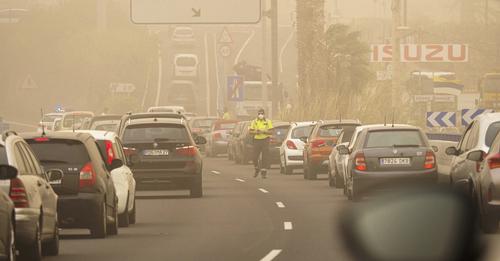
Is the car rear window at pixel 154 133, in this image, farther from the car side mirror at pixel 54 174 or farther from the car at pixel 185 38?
the car at pixel 185 38

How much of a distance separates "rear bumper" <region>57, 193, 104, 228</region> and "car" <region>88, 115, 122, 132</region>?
2173cm

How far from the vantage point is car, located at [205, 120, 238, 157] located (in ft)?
209

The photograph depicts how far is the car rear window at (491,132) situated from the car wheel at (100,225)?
6734mm

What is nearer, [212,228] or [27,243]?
[27,243]

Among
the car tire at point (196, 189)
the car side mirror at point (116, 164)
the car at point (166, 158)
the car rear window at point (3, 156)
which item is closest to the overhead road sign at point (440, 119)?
the car at point (166, 158)

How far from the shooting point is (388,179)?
1208 inches

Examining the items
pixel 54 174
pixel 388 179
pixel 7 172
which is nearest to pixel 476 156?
pixel 54 174

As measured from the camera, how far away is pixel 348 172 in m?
32.1

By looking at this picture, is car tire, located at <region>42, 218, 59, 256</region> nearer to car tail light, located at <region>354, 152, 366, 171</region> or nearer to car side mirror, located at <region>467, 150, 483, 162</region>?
car side mirror, located at <region>467, 150, 483, 162</region>

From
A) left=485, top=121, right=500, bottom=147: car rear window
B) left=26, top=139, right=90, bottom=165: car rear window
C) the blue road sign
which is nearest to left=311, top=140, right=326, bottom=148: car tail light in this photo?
left=485, top=121, right=500, bottom=147: car rear window

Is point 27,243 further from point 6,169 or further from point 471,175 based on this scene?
point 471,175

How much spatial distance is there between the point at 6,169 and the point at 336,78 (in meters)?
54.1

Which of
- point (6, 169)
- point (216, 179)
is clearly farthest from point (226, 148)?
point (6, 169)

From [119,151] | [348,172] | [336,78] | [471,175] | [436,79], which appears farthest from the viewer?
[436,79]
